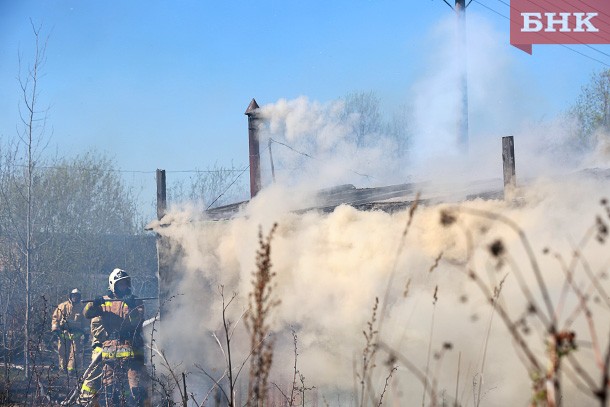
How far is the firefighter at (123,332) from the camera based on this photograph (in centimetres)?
1070

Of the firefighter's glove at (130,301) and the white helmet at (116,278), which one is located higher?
the white helmet at (116,278)

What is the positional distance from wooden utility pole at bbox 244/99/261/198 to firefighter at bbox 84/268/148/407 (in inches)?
181

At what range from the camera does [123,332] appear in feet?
36.1

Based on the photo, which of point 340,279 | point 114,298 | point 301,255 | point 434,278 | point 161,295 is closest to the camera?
point 434,278

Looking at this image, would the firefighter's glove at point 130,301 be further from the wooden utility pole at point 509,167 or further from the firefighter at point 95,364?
the wooden utility pole at point 509,167

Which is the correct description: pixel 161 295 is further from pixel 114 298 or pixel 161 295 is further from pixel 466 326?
pixel 466 326

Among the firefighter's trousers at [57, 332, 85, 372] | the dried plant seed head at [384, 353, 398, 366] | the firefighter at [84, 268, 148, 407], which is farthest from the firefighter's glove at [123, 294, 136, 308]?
the dried plant seed head at [384, 353, 398, 366]

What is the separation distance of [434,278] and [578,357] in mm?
2536

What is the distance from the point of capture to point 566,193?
796 centimetres

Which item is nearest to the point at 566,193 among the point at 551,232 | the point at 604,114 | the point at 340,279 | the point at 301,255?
the point at 551,232

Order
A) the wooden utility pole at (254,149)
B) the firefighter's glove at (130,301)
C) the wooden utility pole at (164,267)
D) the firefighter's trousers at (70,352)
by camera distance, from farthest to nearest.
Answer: the wooden utility pole at (254,149)
the wooden utility pole at (164,267)
the firefighter's glove at (130,301)
the firefighter's trousers at (70,352)

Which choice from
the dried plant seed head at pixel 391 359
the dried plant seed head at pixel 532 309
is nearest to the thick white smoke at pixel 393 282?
the dried plant seed head at pixel 391 359

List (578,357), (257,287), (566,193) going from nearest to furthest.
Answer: (257,287)
(578,357)
(566,193)

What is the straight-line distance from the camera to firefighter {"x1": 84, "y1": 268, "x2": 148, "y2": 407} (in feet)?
35.1
